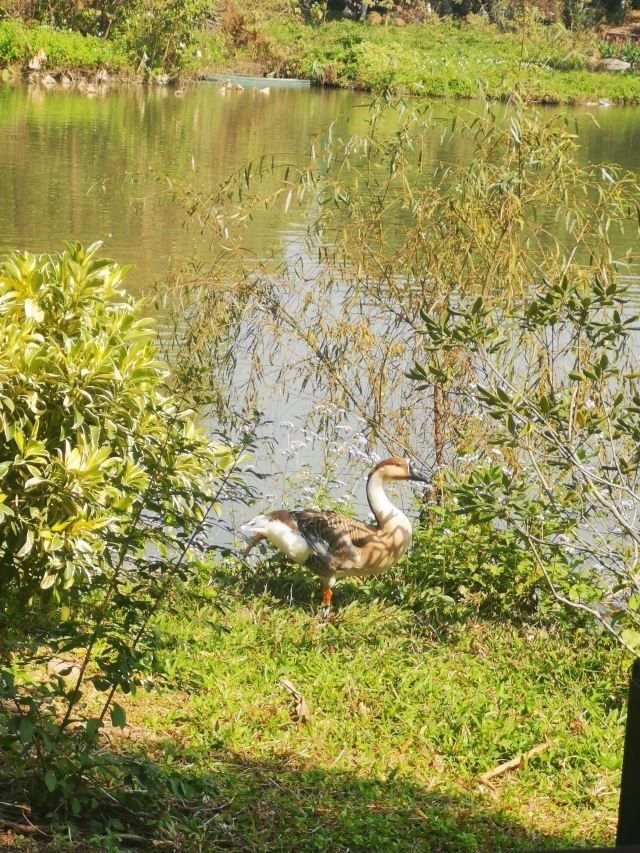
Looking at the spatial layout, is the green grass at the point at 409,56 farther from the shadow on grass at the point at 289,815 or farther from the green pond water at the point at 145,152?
the shadow on grass at the point at 289,815

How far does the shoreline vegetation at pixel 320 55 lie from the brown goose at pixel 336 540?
2367cm

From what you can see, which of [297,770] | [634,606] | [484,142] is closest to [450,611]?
[634,606]

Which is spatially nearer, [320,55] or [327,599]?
[327,599]

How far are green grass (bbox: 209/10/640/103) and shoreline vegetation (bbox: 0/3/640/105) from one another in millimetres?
35

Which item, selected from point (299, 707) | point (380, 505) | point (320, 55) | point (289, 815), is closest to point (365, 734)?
point (299, 707)

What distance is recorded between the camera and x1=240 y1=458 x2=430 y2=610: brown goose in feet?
16.1

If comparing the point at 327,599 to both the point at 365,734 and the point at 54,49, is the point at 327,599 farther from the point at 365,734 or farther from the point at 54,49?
the point at 54,49

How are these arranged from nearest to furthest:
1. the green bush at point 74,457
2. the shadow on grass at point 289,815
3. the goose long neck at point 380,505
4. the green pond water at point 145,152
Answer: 1. the shadow on grass at point 289,815
2. the green bush at point 74,457
3. the goose long neck at point 380,505
4. the green pond water at point 145,152

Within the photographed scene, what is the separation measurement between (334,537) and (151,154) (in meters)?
15.2

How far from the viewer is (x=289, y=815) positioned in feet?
10.5

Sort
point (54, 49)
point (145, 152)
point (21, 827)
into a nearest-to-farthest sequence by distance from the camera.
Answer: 1. point (21, 827)
2. point (145, 152)
3. point (54, 49)

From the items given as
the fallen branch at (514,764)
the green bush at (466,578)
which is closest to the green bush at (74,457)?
the fallen branch at (514,764)

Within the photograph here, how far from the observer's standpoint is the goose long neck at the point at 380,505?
508 cm

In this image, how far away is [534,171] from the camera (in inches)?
258
